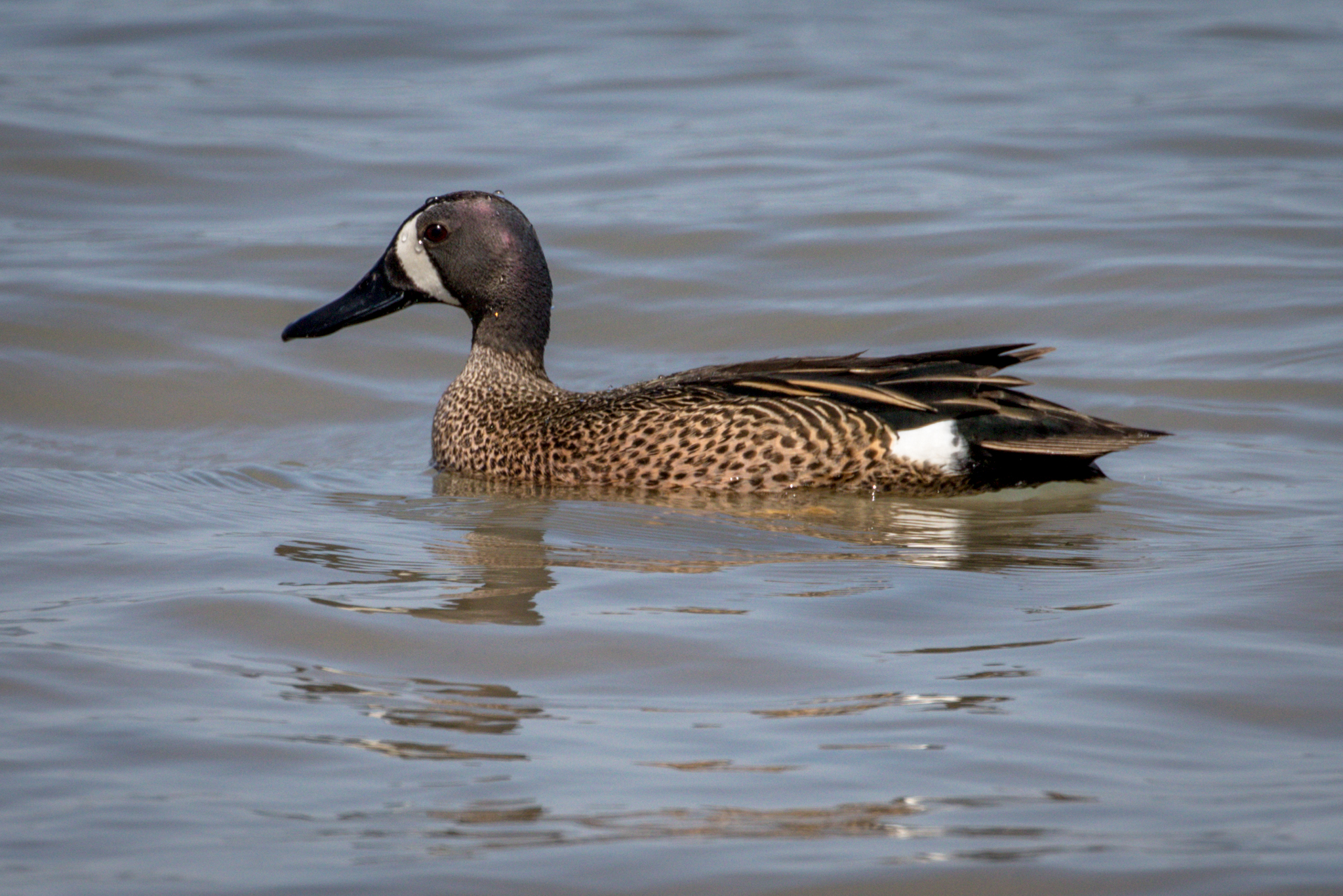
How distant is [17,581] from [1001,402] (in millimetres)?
3433

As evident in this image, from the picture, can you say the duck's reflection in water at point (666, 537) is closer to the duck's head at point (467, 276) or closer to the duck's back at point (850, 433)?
the duck's back at point (850, 433)

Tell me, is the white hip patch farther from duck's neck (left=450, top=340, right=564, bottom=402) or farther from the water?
duck's neck (left=450, top=340, right=564, bottom=402)

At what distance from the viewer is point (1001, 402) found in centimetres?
634

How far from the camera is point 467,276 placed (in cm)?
748

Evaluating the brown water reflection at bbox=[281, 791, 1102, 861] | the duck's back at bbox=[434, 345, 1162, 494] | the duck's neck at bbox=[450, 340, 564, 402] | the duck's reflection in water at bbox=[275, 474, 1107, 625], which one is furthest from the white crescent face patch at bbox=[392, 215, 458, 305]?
the brown water reflection at bbox=[281, 791, 1102, 861]

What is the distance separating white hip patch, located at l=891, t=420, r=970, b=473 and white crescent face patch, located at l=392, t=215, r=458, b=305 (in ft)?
7.44

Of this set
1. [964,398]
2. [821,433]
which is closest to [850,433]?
[821,433]

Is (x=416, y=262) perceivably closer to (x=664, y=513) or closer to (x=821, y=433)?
(x=664, y=513)

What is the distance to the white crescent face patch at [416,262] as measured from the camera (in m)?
7.45

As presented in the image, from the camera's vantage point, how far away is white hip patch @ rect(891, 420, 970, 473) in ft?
20.7

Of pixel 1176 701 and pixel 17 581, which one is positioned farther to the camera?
pixel 17 581

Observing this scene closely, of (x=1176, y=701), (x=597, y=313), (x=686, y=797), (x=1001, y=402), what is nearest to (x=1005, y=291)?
(x=597, y=313)

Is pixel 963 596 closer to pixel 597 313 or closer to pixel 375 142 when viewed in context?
pixel 597 313

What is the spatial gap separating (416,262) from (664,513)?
2.01 metres
